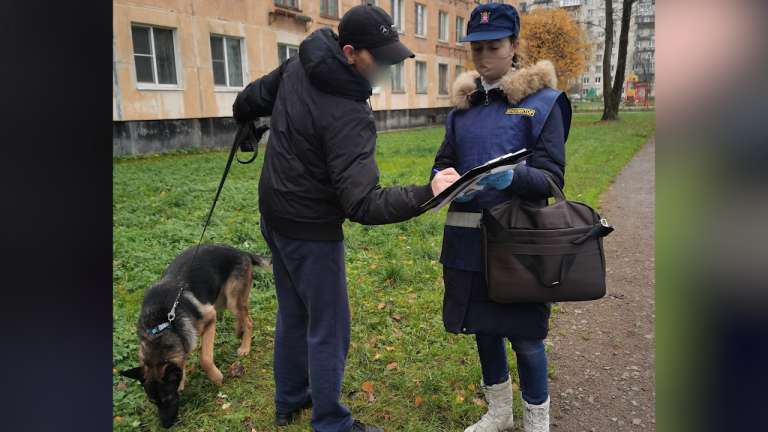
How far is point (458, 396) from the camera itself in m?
3.39

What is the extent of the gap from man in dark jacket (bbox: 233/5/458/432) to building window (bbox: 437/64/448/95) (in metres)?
29.6

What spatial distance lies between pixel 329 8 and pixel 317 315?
21.1 m

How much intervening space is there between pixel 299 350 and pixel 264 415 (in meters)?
0.58

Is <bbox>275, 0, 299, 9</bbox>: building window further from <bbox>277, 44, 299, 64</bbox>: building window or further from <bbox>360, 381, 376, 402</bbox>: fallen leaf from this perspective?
<bbox>360, 381, 376, 402</bbox>: fallen leaf

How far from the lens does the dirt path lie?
3.22 meters

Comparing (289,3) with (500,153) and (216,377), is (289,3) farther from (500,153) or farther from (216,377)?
(500,153)

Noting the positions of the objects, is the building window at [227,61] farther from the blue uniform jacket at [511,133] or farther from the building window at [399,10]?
the blue uniform jacket at [511,133]

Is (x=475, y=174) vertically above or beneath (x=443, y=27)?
beneath

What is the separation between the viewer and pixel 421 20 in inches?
1152

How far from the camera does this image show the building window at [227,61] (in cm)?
1739

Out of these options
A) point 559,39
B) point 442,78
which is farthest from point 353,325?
point 559,39
